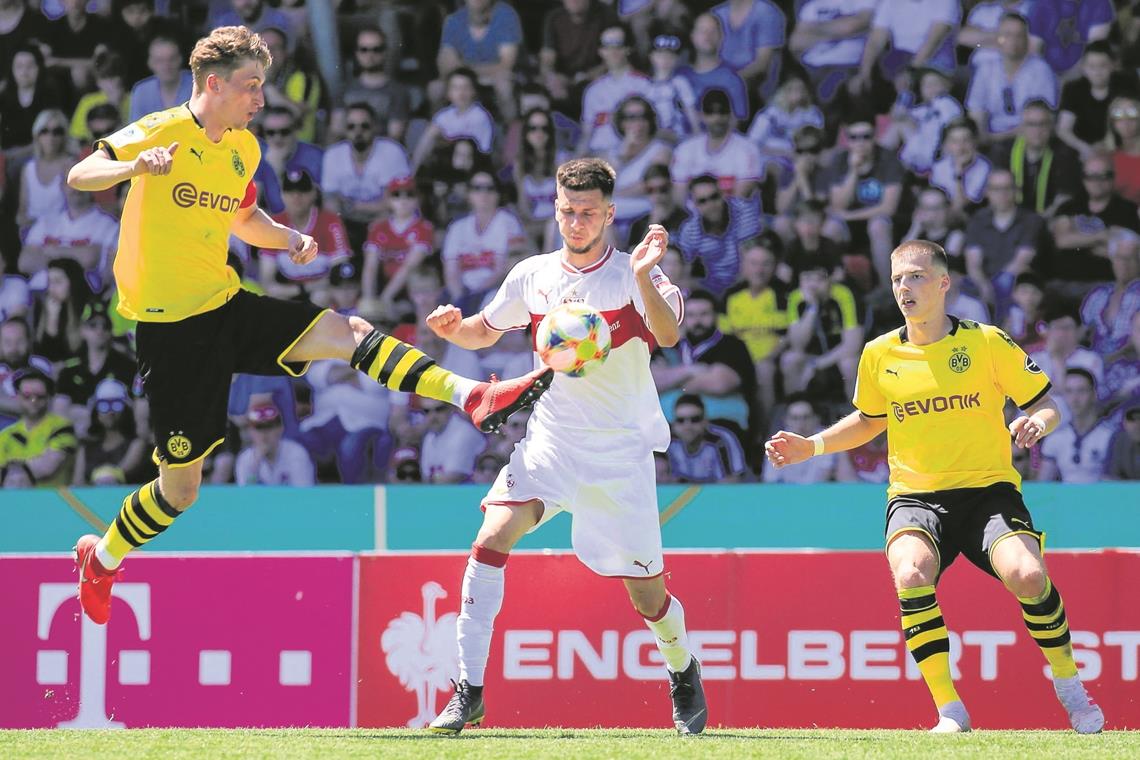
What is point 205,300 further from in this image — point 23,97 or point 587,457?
point 23,97

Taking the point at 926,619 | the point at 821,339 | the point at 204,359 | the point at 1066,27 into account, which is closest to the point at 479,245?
the point at 821,339

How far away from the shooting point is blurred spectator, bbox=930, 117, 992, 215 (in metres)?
11.8

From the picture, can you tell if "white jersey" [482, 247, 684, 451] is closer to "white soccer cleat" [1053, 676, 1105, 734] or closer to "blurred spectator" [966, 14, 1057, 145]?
"white soccer cleat" [1053, 676, 1105, 734]

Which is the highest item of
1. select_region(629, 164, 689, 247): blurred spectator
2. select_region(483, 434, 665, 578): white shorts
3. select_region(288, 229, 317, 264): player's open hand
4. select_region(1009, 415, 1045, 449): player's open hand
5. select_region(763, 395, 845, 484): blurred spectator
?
select_region(288, 229, 317, 264): player's open hand

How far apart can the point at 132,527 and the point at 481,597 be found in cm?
146

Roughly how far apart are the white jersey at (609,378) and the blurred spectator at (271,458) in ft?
18.2

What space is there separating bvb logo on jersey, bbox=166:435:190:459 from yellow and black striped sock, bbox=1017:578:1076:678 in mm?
3274

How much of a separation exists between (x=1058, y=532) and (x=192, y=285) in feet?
19.8

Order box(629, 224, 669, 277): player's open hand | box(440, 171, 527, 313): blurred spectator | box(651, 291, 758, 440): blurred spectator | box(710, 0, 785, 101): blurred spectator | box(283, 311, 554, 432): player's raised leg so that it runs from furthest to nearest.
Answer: box(710, 0, 785, 101): blurred spectator → box(440, 171, 527, 313): blurred spectator → box(651, 291, 758, 440): blurred spectator → box(283, 311, 554, 432): player's raised leg → box(629, 224, 669, 277): player's open hand

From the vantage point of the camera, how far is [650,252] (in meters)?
5.79

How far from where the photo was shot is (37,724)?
7891 mm

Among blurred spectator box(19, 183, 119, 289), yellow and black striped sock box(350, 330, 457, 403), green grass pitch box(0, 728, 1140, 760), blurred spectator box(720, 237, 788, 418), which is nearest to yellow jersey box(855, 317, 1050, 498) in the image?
green grass pitch box(0, 728, 1140, 760)

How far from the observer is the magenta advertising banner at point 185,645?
7906mm

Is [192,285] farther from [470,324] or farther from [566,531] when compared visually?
[566,531]
